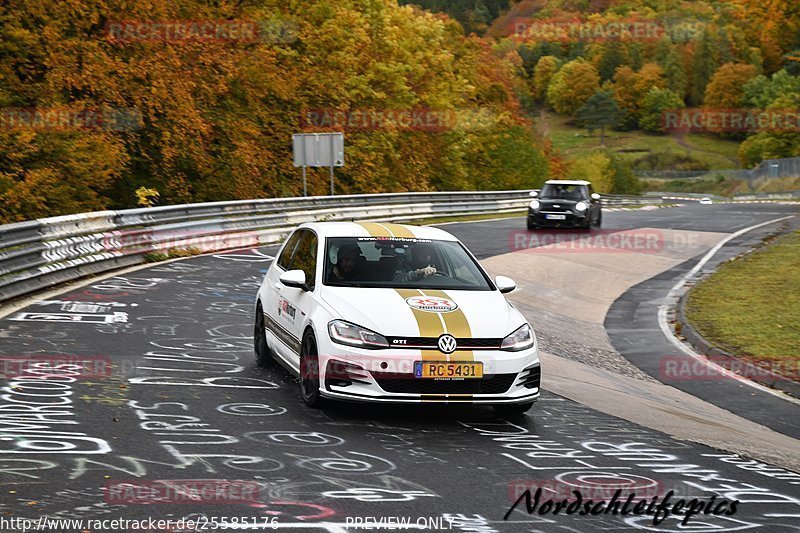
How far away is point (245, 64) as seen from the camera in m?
41.1

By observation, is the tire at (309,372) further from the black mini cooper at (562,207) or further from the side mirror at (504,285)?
the black mini cooper at (562,207)

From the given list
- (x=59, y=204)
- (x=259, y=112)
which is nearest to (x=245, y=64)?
(x=259, y=112)

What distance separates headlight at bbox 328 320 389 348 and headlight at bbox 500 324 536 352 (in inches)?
38.8

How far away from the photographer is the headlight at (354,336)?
8352mm

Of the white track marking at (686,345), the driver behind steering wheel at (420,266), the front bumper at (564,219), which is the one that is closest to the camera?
the driver behind steering wheel at (420,266)

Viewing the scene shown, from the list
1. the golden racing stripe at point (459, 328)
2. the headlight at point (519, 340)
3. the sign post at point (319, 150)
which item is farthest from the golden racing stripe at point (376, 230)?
the sign post at point (319, 150)

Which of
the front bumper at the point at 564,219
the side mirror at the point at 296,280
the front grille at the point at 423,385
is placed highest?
the side mirror at the point at 296,280

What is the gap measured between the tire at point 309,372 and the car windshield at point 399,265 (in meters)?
0.65

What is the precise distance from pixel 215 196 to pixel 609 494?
3259cm

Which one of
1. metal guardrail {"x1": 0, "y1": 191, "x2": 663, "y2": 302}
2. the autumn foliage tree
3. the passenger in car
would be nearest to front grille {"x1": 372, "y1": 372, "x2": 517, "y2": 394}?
the passenger in car

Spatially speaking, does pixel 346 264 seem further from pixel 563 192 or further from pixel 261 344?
pixel 563 192

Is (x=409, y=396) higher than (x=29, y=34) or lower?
lower

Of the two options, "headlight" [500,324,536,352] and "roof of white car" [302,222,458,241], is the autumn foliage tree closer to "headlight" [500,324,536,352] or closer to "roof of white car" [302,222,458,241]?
"roof of white car" [302,222,458,241]

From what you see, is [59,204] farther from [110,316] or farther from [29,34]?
[110,316]
